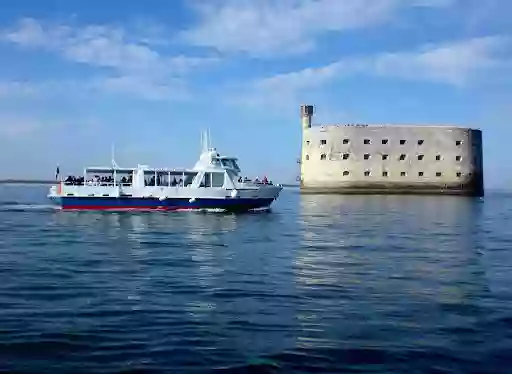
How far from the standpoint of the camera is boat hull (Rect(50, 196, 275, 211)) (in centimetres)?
4250

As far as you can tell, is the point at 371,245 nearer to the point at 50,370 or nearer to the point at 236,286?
the point at 236,286

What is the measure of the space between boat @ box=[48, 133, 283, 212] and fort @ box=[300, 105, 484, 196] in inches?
1796

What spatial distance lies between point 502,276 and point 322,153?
7396 centimetres

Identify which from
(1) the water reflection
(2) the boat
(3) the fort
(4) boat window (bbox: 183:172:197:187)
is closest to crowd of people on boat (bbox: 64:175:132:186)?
(2) the boat

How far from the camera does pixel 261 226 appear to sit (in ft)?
105

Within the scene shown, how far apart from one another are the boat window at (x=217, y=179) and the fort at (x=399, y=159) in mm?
47134

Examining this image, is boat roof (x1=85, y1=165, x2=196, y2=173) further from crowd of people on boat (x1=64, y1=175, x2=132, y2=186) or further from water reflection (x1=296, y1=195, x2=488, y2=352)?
water reflection (x1=296, y1=195, x2=488, y2=352)

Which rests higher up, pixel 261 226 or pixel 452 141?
pixel 452 141

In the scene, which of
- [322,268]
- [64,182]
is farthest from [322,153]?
[322,268]

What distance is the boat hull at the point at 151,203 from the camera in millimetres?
42500

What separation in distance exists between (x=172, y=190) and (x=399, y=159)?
51.7 meters

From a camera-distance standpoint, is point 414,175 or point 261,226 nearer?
point 261,226

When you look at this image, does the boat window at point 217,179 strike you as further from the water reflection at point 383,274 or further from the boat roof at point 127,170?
the water reflection at point 383,274

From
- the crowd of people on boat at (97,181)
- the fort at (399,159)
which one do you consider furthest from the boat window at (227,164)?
the fort at (399,159)
